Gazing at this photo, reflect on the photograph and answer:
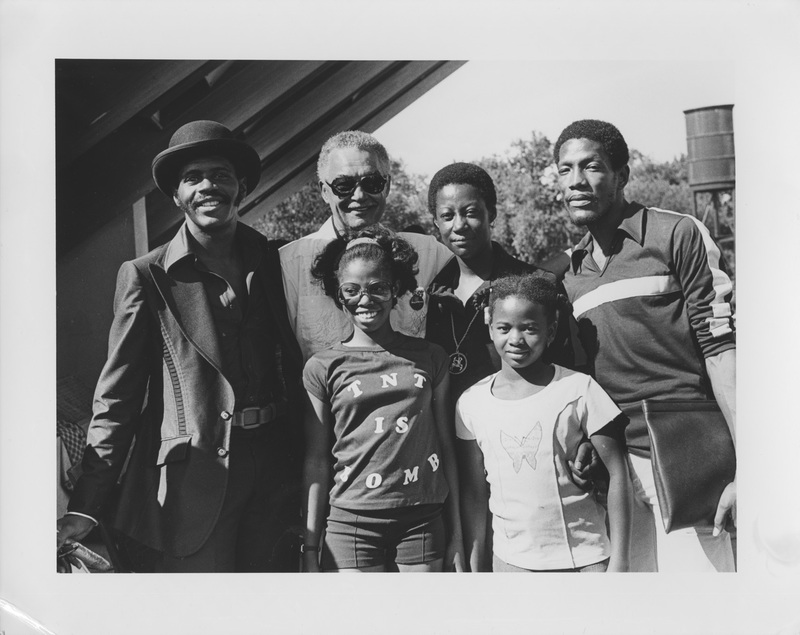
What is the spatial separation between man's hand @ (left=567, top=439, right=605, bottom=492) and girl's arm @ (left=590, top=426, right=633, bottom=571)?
4 cm

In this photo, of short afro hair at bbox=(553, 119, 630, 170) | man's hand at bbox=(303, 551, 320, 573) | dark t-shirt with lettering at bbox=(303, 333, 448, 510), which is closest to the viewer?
dark t-shirt with lettering at bbox=(303, 333, 448, 510)

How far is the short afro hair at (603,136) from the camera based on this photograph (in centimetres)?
422

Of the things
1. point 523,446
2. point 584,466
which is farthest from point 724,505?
point 523,446

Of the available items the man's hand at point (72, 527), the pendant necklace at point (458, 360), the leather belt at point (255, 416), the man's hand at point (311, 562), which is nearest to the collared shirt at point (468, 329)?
the pendant necklace at point (458, 360)

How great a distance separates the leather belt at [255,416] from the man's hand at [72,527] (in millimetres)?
860

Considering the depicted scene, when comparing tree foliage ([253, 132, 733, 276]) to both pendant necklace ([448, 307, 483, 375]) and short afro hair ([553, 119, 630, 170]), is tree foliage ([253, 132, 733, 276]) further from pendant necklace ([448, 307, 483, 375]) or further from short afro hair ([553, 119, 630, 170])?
pendant necklace ([448, 307, 483, 375])

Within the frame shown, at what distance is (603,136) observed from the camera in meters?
4.22

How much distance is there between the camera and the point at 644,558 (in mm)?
4219

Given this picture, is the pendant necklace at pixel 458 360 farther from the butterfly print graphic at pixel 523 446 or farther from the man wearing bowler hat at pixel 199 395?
the man wearing bowler hat at pixel 199 395

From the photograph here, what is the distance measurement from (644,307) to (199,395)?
6.97 feet

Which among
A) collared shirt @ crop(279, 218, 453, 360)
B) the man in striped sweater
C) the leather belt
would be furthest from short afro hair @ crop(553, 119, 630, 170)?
the leather belt

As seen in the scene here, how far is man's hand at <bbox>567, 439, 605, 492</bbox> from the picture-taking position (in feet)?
13.4
